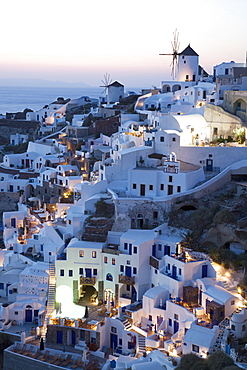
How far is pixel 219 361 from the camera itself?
19.8m

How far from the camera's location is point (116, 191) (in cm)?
3073

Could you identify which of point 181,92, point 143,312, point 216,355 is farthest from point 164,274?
point 181,92

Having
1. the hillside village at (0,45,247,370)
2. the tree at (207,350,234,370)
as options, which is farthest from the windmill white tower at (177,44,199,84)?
the tree at (207,350,234,370)

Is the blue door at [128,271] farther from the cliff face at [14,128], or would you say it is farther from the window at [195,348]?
the cliff face at [14,128]

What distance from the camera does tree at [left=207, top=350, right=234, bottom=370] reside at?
19703mm

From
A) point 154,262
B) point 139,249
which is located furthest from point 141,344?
point 139,249

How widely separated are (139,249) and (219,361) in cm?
763

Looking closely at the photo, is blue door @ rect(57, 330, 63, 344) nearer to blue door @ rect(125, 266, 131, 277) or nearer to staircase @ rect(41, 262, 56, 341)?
staircase @ rect(41, 262, 56, 341)

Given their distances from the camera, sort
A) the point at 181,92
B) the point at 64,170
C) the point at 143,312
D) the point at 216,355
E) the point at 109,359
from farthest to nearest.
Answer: the point at 181,92, the point at 64,170, the point at 143,312, the point at 109,359, the point at 216,355

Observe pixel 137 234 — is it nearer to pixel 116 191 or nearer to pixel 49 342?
pixel 116 191

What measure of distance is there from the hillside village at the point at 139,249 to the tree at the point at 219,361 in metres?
0.53

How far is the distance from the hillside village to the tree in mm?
534

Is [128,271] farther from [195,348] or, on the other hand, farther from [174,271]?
[195,348]

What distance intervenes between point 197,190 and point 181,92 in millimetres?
14746
